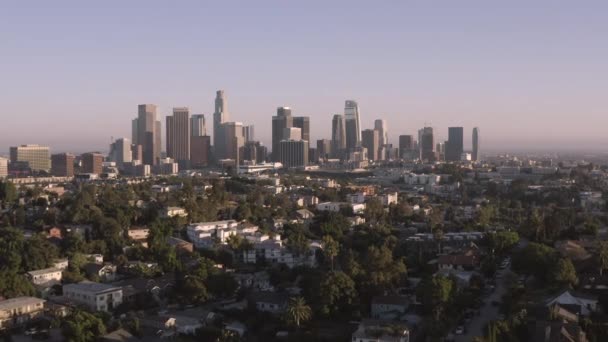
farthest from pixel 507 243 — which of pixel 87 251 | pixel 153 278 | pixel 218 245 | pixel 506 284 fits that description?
pixel 87 251

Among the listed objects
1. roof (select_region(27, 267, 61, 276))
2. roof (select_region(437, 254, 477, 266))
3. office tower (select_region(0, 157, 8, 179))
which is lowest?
roof (select_region(27, 267, 61, 276))

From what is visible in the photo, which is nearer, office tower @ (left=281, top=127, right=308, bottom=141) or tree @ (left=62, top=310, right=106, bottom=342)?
tree @ (left=62, top=310, right=106, bottom=342)

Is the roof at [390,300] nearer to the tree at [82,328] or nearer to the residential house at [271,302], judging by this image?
the residential house at [271,302]

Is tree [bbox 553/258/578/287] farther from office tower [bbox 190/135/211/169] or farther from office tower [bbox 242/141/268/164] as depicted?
office tower [bbox 190/135/211/169]

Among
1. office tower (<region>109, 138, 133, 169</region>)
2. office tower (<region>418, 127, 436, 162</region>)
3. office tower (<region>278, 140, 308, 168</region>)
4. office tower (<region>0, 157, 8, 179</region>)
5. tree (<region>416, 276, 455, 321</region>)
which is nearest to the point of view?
tree (<region>416, 276, 455, 321</region>)

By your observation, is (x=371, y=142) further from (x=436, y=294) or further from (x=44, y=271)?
(x=436, y=294)

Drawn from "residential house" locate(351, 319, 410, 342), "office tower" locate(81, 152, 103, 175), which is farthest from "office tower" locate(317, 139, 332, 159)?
"residential house" locate(351, 319, 410, 342)

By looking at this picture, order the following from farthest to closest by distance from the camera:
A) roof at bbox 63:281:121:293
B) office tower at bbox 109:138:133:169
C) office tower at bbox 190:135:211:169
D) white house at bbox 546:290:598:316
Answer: office tower at bbox 190:135:211:169, office tower at bbox 109:138:133:169, roof at bbox 63:281:121:293, white house at bbox 546:290:598:316
